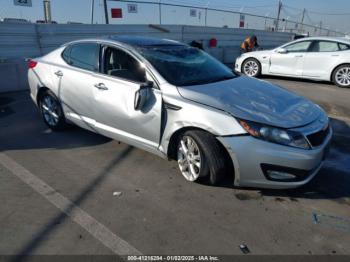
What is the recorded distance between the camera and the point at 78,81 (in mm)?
4316

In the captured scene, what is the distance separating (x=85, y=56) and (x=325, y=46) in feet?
24.9

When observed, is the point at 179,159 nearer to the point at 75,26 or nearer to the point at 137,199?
the point at 137,199

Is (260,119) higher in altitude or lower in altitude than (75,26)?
lower

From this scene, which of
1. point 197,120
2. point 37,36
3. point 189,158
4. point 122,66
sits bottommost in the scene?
point 189,158

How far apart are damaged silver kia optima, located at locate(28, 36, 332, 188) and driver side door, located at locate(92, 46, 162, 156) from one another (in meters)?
0.01

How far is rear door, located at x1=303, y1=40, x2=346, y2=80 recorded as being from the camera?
356 inches

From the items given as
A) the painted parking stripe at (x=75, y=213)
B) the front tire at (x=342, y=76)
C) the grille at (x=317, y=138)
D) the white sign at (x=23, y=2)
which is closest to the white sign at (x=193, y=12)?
the white sign at (x=23, y=2)

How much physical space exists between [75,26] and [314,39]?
7325mm

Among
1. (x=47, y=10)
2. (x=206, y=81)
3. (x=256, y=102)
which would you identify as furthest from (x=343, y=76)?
(x=47, y=10)

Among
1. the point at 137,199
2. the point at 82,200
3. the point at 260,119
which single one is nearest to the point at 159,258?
the point at 137,199

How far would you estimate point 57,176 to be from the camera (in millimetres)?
3676

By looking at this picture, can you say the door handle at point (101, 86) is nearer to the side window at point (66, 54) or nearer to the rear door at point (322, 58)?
the side window at point (66, 54)

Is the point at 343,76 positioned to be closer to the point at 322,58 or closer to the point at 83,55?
the point at 322,58

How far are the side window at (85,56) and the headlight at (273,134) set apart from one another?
89.8 inches
